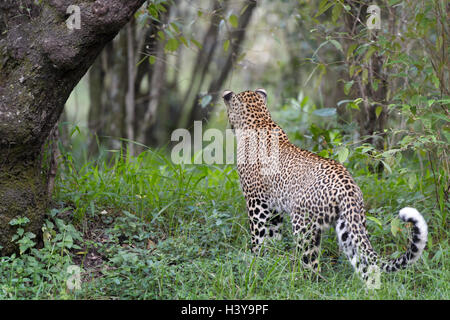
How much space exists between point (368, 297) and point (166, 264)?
1682 millimetres

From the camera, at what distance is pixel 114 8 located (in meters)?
4.79

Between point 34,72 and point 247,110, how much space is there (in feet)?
8.03

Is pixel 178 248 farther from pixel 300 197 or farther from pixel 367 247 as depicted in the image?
pixel 367 247

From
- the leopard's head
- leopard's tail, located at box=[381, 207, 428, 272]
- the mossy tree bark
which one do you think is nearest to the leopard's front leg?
the leopard's head

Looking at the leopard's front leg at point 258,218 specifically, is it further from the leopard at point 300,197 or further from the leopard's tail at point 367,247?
the leopard's tail at point 367,247

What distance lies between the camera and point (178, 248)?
5.48 metres

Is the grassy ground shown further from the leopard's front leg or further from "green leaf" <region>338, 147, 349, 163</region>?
"green leaf" <region>338, 147, 349, 163</region>

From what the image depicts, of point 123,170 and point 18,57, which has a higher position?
point 18,57

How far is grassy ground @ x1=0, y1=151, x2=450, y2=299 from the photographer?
4.81 meters

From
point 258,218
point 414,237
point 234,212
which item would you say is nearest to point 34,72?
point 258,218

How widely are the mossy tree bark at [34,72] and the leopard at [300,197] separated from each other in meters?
2.01
